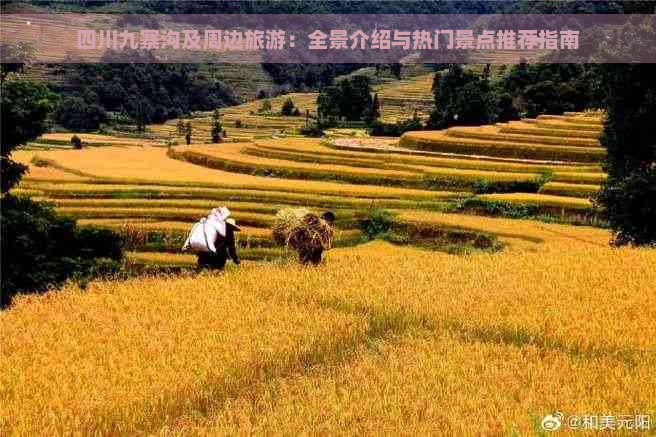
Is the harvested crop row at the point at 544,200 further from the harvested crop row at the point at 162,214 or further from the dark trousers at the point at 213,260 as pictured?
the dark trousers at the point at 213,260

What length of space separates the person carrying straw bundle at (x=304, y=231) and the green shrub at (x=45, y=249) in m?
7.65

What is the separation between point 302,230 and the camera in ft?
37.9

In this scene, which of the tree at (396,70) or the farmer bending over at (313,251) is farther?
A: the tree at (396,70)

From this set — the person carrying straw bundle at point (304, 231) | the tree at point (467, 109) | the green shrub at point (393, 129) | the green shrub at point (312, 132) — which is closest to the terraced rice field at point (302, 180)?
the person carrying straw bundle at point (304, 231)

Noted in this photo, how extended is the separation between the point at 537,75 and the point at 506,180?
43231mm

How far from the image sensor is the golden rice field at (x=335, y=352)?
5.49m

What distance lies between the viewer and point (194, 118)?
334ft

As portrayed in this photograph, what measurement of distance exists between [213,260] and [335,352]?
497 cm

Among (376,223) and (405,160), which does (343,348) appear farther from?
(405,160)

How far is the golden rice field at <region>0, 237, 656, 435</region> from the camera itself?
18.0 feet

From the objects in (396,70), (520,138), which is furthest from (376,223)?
(396,70)

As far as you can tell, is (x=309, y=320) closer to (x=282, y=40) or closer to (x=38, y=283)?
(x=38, y=283)

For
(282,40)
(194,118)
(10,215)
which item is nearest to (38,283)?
(10,215)

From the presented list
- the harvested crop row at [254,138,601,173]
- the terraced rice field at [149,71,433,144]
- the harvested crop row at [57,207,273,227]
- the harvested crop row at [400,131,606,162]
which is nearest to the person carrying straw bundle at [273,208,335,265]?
the harvested crop row at [57,207,273,227]
